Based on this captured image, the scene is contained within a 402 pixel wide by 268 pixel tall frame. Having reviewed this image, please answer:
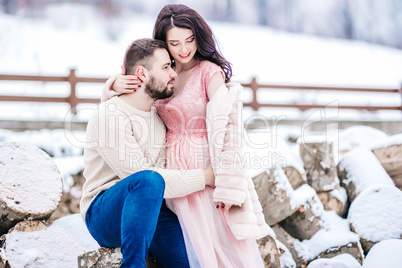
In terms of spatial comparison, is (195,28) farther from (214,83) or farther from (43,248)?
(43,248)

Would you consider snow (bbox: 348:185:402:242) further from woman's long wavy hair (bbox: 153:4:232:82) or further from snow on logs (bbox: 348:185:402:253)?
woman's long wavy hair (bbox: 153:4:232:82)

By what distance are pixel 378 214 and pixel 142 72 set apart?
2.24m

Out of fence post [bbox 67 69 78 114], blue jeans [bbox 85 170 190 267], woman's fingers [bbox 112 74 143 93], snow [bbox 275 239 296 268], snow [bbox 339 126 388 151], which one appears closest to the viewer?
blue jeans [bbox 85 170 190 267]

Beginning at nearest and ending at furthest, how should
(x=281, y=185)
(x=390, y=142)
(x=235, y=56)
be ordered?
(x=281, y=185), (x=390, y=142), (x=235, y=56)

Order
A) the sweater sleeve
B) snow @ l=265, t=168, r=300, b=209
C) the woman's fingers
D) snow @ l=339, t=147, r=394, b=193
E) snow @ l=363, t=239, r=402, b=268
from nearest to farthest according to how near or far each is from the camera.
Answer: the sweater sleeve < the woman's fingers < snow @ l=363, t=239, r=402, b=268 < snow @ l=265, t=168, r=300, b=209 < snow @ l=339, t=147, r=394, b=193

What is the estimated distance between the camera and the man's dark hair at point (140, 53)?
198 cm

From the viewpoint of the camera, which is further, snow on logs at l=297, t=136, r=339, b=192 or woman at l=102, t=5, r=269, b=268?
snow on logs at l=297, t=136, r=339, b=192

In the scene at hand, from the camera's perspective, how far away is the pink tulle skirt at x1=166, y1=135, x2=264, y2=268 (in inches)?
70.7

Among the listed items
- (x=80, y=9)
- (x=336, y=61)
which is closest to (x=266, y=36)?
(x=336, y=61)

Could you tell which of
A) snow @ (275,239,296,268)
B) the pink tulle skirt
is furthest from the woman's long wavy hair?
snow @ (275,239,296,268)

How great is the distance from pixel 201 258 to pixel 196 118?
0.65 meters

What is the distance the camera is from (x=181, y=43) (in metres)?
2.03

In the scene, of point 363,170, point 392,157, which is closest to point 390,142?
point 392,157

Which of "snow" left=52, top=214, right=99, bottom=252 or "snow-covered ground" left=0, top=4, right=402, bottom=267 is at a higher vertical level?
"snow-covered ground" left=0, top=4, right=402, bottom=267
